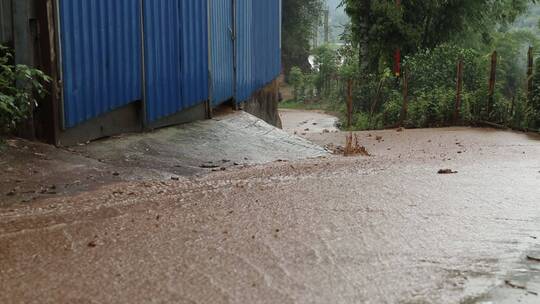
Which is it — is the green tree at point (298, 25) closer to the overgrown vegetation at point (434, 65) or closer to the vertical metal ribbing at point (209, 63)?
the overgrown vegetation at point (434, 65)

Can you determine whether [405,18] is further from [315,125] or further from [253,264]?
[253,264]

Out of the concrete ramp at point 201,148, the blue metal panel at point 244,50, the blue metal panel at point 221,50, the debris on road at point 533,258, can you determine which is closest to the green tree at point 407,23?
the blue metal panel at point 244,50

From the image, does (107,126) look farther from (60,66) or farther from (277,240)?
(277,240)

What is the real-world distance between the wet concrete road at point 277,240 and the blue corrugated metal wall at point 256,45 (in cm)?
592

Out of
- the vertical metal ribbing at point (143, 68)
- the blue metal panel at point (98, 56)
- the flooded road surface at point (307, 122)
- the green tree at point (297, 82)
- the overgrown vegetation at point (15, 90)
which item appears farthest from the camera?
the green tree at point (297, 82)

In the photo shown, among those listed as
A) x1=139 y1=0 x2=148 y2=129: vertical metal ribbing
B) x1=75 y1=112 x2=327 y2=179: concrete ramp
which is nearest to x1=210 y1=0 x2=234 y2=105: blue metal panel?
x1=75 y1=112 x2=327 y2=179: concrete ramp

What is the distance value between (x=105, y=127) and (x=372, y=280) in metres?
5.24

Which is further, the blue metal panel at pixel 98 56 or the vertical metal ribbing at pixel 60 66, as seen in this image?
the blue metal panel at pixel 98 56

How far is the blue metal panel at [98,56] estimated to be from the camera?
716 cm

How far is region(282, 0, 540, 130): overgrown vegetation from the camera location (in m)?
15.6

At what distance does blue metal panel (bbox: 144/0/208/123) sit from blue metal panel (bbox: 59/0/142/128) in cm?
31

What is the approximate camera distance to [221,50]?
36.7 feet

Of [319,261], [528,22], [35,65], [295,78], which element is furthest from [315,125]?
[528,22]

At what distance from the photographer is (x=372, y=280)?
365 cm
